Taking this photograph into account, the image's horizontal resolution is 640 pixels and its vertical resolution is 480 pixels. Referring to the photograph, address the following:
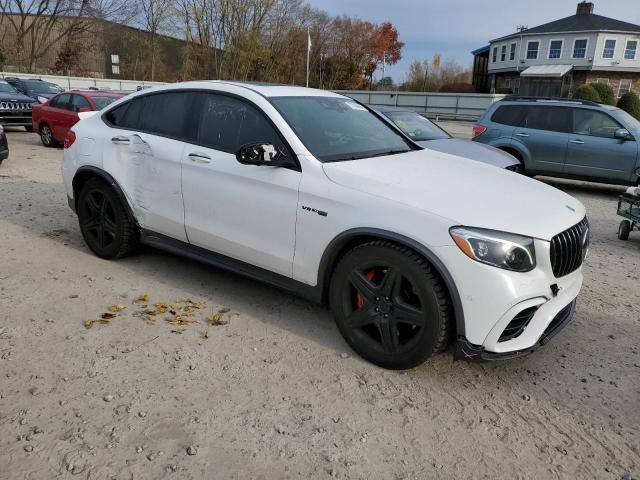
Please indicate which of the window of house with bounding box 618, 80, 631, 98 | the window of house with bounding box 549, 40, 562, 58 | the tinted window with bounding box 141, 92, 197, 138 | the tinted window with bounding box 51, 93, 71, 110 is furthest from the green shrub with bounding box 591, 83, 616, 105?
the tinted window with bounding box 141, 92, 197, 138

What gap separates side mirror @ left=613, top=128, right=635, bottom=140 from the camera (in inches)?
391

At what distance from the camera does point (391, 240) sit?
328 centimetres

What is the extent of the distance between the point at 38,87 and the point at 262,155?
Answer: 19249 millimetres

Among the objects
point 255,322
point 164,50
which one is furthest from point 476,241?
point 164,50

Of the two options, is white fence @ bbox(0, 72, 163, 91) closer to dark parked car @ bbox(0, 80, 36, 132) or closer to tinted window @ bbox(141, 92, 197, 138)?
dark parked car @ bbox(0, 80, 36, 132)

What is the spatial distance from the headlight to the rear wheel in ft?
43.7

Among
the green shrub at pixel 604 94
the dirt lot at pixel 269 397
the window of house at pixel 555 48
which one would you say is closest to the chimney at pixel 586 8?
the window of house at pixel 555 48

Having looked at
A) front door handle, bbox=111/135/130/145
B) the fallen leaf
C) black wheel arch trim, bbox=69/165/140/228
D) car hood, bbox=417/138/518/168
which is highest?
front door handle, bbox=111/135/130/145

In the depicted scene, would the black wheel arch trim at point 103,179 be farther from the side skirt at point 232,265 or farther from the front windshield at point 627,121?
the front windshield at point 627,121

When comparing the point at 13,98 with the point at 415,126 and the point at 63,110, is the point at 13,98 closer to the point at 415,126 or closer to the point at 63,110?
the point at 63,110

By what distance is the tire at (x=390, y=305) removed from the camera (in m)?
3.15

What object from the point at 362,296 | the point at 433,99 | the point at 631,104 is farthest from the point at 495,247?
the point at 433,99

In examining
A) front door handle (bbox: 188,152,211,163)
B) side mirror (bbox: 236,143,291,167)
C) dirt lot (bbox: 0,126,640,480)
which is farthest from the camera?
front door handle (bbox: 188,152,211,163)

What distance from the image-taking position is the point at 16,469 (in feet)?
8.21
